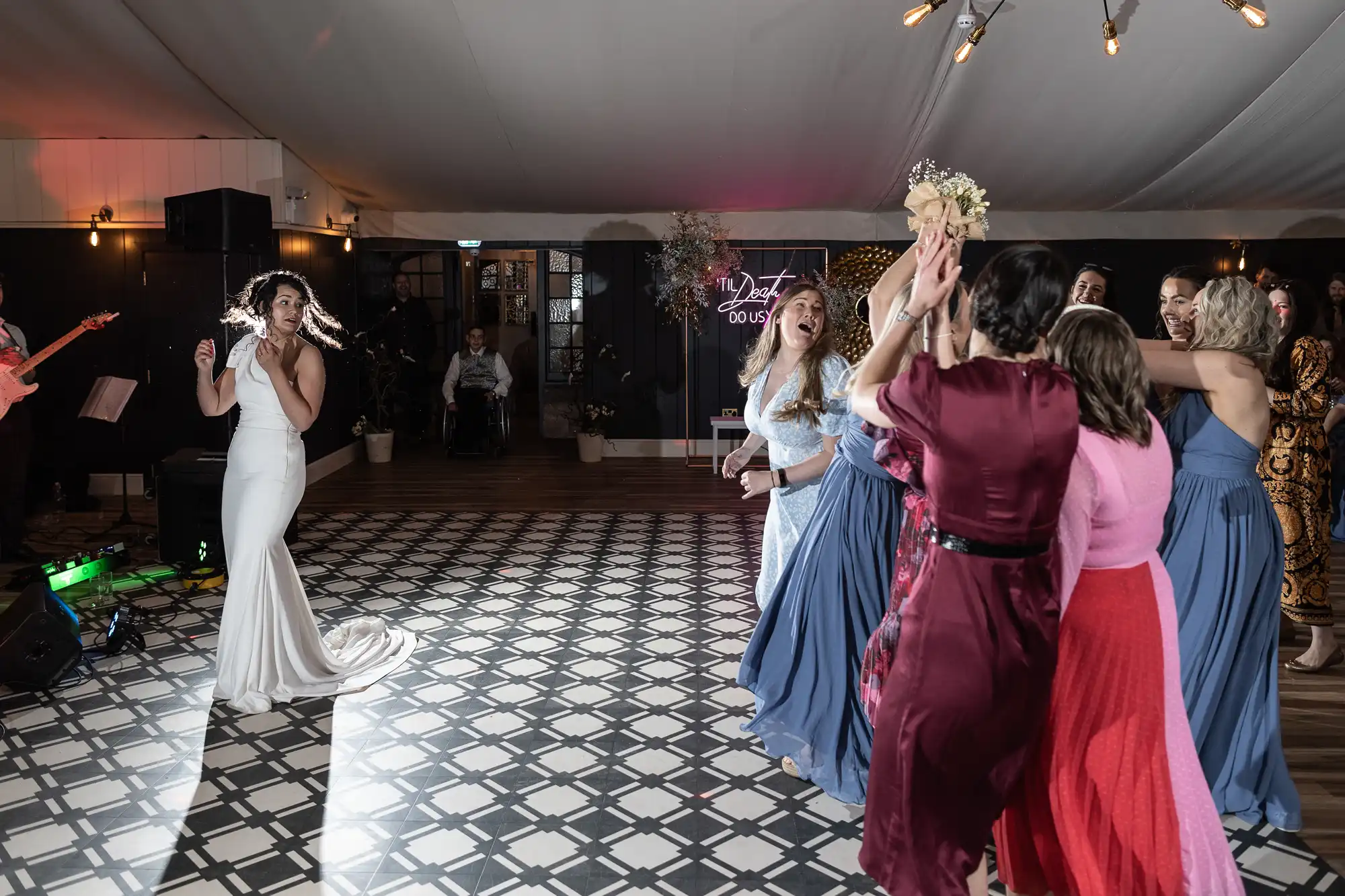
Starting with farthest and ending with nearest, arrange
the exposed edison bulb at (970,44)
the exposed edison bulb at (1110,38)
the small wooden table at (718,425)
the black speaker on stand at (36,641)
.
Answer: the small wooden table at (718,425) → the exposed edison bulb at (970,44) → the exposed edison bulb at (1110,38) → the black speaker on stand at (36,641)

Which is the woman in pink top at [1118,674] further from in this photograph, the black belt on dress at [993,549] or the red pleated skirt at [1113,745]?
the black belt on dress at [993,549]

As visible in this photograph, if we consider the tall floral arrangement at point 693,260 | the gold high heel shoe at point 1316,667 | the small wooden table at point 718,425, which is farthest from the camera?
the tall floral arrangement at point 693,260

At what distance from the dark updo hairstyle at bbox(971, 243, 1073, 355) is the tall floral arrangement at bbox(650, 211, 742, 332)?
9357 mm

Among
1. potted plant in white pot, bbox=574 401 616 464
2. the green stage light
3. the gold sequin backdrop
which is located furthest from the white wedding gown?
the gold sequin backdrop

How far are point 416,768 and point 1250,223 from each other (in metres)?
11.3

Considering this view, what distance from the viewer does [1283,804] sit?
3.50 m

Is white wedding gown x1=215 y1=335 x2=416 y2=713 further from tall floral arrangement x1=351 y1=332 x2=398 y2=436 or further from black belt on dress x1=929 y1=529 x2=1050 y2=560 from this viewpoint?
tall floral arrangement x1=351 y1=332 x2=398 y2=436

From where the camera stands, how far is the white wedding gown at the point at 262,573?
456cm

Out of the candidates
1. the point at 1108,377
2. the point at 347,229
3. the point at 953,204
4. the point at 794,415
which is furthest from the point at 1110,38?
the point at 347,229

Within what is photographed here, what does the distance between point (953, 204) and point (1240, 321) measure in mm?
1390

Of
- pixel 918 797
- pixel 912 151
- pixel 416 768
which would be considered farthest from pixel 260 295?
pixel 912 151

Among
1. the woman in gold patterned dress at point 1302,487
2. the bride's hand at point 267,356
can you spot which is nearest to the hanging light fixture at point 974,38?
the woman in gold patterned dress at point 1302,487

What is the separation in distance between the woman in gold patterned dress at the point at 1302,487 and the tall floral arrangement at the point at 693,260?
717 centimetres

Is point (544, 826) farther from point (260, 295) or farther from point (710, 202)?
point (710, 202)
